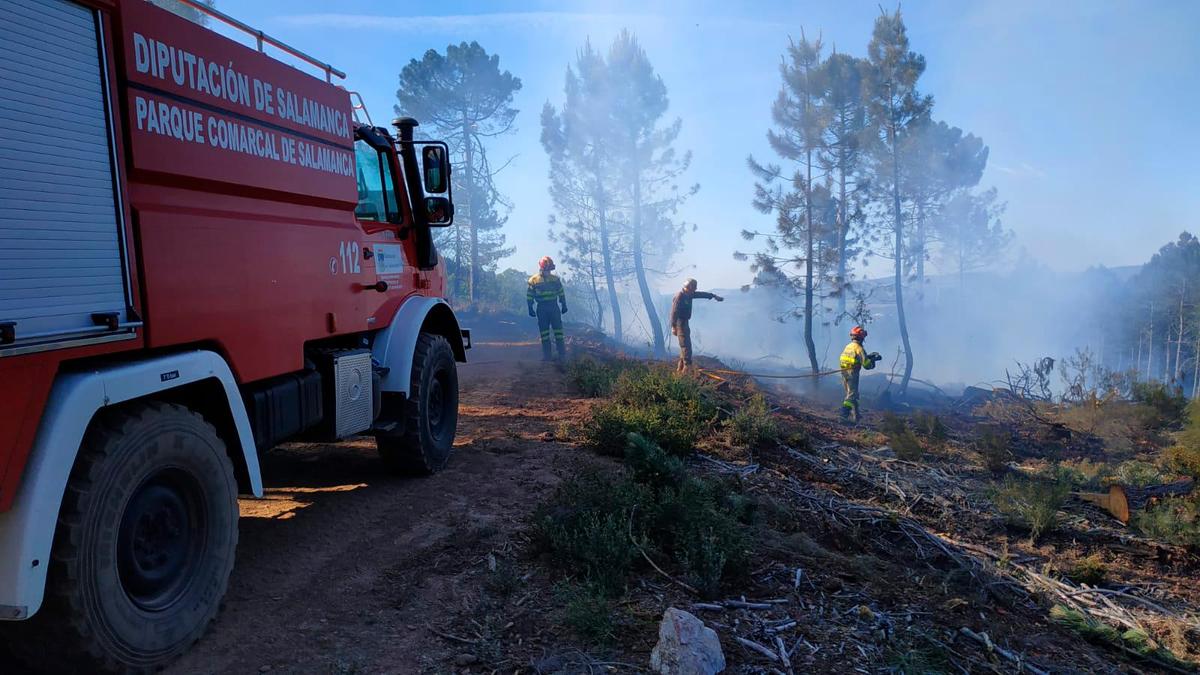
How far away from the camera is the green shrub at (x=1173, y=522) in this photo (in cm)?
629

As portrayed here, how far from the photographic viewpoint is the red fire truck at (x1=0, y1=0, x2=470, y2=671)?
2.43 m

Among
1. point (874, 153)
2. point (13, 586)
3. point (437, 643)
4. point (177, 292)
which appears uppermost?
point (874, 153)

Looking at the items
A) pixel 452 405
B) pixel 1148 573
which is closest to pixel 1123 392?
pixel 1148 573

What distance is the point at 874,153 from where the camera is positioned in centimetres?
2617

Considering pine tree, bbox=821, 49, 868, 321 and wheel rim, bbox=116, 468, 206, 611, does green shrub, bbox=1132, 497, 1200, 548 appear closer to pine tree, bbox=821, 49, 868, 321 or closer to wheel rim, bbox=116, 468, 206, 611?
wheel rim, bbox=116, 468, 206, 611

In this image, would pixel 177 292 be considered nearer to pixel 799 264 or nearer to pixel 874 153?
pixel 799 264

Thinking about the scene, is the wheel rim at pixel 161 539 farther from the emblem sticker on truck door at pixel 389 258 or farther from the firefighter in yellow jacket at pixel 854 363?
the firefighter in yellow jacket at pixel 854 363

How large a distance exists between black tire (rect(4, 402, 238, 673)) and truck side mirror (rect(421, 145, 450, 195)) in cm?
286

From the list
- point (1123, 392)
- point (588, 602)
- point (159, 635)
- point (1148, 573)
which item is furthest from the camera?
point (1123, 392)

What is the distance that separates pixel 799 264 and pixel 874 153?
5326 millimetres

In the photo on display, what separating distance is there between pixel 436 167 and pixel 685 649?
4.09 metres

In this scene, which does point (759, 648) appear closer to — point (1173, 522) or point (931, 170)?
point (1173, 522)

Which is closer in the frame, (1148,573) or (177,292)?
(177,292)

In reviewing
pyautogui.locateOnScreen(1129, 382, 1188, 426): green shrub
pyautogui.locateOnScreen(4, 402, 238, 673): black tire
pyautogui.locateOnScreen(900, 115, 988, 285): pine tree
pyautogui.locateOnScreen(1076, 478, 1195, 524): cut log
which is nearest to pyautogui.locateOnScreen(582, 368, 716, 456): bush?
pyautogui.locateOnScreen(4, 402, 238, 673): black tire
